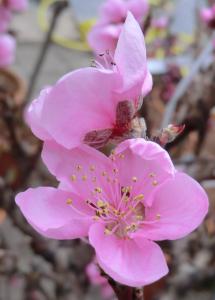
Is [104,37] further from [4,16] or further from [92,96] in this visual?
[4,16]

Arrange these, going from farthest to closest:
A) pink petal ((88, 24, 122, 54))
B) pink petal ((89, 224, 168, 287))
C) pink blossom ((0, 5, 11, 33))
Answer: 1. pink blossom ((0, 5, 11, 33))
2. pink petal ((88, 24, 122, 54))
3. pink petal ((89, 224, 168, 287))

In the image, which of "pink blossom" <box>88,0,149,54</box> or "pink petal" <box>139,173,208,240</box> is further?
"pink blossom" <box>88,0,149,54</box>

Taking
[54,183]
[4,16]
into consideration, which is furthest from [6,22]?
[54,183]

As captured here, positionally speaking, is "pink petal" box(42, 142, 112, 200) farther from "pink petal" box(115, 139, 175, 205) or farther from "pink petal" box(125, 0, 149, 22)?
"pink petal" box(125, 0, 149, 22)

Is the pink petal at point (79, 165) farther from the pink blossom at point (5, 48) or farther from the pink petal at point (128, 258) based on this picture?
the pink blossom at point (5, 48)

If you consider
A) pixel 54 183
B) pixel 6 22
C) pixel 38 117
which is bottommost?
pixel 54 183

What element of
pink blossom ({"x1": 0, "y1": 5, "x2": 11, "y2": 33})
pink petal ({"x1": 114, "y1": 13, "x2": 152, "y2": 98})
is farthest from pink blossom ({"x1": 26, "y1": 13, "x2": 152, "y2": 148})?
pink blossom ({"x1": 0, "y1": 5, "x2": 11, "y2": 33})
